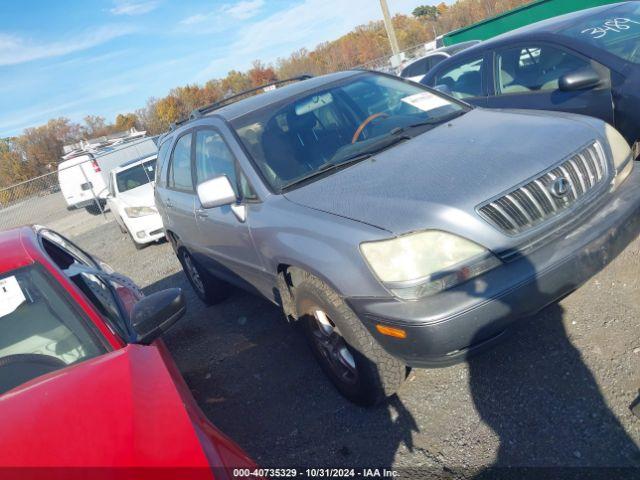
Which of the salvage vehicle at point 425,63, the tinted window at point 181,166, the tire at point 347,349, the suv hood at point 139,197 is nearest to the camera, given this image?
the tire at point 347,349

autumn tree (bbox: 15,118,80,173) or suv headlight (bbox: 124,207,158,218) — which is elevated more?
autumn tree (bbox: 15,118,80,173)

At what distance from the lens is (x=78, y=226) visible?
16.3 metres

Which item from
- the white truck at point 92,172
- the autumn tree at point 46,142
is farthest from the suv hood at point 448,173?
the autumn tree at point 46,142

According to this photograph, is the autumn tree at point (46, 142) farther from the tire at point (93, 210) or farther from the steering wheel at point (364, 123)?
the steering wheel at point (364, 123)

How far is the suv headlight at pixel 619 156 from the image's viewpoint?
2820 millimetres

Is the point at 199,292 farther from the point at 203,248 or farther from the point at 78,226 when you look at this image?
the point at 78,226

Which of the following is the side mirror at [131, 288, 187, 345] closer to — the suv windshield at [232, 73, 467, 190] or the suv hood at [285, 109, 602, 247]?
the suv hood at [285, 109, 602, 247]

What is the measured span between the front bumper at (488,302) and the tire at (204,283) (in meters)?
2.87

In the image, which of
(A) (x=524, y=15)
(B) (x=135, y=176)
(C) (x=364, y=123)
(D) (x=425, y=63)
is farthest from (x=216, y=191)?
(A) (x=524, y=15)

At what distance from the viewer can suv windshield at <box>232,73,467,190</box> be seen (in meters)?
3.20

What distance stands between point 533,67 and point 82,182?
1541 centimetres

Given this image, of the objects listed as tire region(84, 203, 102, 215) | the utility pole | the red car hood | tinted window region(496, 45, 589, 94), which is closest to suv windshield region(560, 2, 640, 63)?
→ tinted window region(496, 45, 589, 94)

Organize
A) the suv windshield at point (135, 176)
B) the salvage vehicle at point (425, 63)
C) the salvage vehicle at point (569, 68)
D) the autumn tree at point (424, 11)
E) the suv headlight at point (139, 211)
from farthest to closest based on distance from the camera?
the autumn tree at point (424, 11), the salvage vehicle at point (425, 63), the suv windshield at point (135, 176), the suv headlight at point (139, 211), the salvage vehicle at point (569, 68)

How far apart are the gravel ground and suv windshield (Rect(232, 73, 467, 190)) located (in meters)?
1.39
